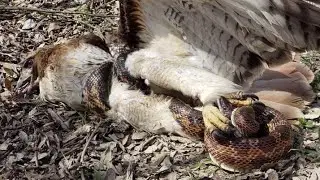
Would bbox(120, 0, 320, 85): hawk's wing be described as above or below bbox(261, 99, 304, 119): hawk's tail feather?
above

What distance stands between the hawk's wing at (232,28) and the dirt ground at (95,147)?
0.38 meters

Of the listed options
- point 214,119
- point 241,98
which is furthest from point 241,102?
point 214,119

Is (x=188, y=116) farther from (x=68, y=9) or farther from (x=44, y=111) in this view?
(x=68, y=9)

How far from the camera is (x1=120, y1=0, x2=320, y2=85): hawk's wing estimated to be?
2846 millimetres

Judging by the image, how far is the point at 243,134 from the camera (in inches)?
121

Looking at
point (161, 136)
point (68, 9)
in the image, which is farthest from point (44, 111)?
point (68, 9)

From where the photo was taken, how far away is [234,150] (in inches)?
119

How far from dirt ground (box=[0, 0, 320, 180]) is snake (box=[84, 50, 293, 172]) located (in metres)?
0.06

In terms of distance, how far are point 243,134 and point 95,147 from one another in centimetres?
88

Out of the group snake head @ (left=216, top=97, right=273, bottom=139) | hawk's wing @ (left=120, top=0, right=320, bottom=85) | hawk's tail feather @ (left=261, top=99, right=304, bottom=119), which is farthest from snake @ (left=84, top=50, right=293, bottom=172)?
hawk's wing @ (left=120, top=0, right=320, bottom=85)

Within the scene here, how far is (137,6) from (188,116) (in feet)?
2.03

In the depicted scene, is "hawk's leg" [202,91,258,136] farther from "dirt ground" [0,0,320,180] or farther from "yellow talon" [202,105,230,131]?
"dirt ground" [0,0,320,180]

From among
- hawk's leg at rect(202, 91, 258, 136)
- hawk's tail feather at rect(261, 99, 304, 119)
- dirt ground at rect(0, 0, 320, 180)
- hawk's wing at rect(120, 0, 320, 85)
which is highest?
hawk's wing at rect(120, 0, 320, 85)

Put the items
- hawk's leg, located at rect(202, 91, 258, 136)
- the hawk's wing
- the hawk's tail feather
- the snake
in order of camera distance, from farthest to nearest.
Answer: the hawk's tail feather → hawk's leg, located at rect(202, 91, 258, 136) → the snake → the hawk's wing
